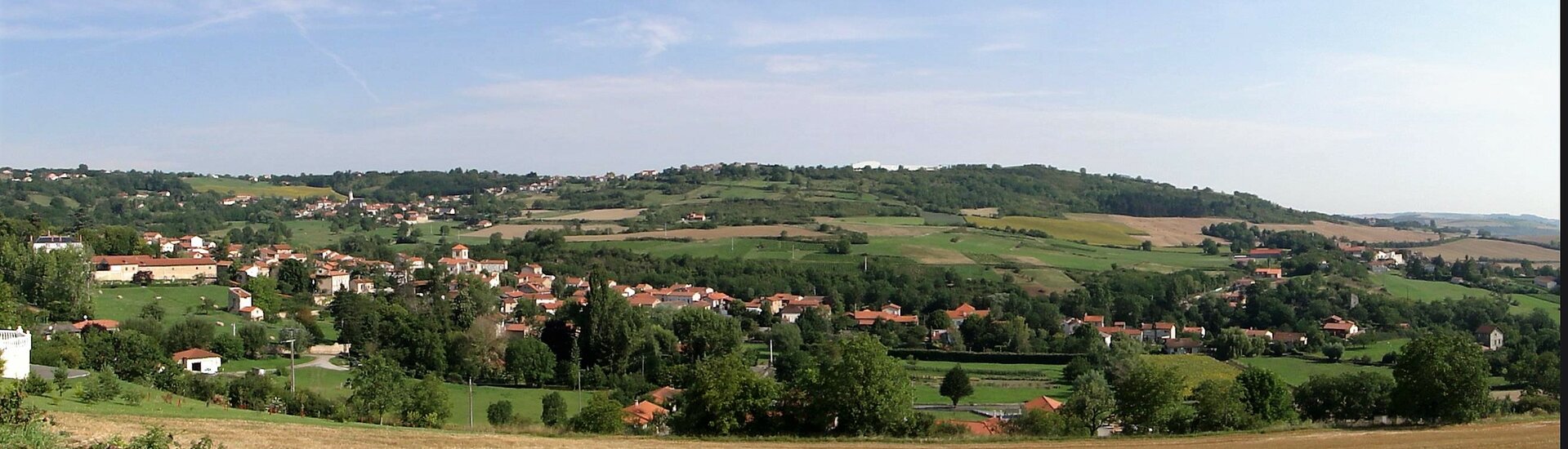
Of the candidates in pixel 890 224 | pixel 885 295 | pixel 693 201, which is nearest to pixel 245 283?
pixel 885 295

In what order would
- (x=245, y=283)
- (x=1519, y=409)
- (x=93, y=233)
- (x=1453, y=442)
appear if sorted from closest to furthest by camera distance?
(x=1453, y=442), (x=1519, y=409), (x=245, y=283), (x=93, y=233)

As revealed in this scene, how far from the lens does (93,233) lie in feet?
180

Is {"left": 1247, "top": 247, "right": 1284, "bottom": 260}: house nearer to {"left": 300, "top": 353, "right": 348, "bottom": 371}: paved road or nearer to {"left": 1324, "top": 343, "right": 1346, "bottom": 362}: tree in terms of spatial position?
{"left": 1324, "top": 343, "right": 1346, "bottom": 362}: tree

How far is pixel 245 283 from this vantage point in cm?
5059

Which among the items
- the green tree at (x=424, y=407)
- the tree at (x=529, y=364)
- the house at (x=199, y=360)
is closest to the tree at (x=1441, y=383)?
the green tree at (x=424, y=407)

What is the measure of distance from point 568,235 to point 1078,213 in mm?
44015

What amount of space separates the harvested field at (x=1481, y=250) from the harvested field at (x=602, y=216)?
191 ft

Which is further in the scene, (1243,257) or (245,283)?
(1243,257)

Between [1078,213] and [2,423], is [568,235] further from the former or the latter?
[2,423]

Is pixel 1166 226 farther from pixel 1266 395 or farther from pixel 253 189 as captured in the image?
pixel 253 189

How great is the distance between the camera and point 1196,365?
125 ft

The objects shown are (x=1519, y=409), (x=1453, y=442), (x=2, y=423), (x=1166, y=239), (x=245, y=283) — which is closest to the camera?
(x=2, y=423)

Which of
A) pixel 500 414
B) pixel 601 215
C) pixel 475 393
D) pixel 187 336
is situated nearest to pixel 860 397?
pixel 500 414

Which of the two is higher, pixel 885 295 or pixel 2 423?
pixel 2 423
